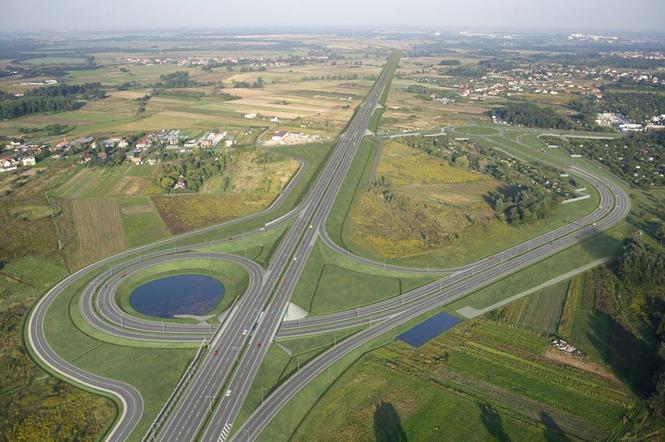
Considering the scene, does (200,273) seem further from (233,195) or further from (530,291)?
(530,291)

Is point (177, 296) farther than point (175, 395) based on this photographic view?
Yes

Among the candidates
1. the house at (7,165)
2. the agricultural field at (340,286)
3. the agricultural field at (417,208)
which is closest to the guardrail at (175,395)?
the agricultural field at (340,286)

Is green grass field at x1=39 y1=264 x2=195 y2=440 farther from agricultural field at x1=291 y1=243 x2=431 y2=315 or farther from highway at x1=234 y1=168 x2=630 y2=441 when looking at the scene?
agricultural field at x1=291 y1=243 x2=431 y2=315

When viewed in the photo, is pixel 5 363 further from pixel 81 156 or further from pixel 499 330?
pixel 81 156

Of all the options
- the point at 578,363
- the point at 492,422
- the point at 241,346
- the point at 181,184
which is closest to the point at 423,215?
the point at 578,363

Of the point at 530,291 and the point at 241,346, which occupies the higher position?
the point at 530,291
